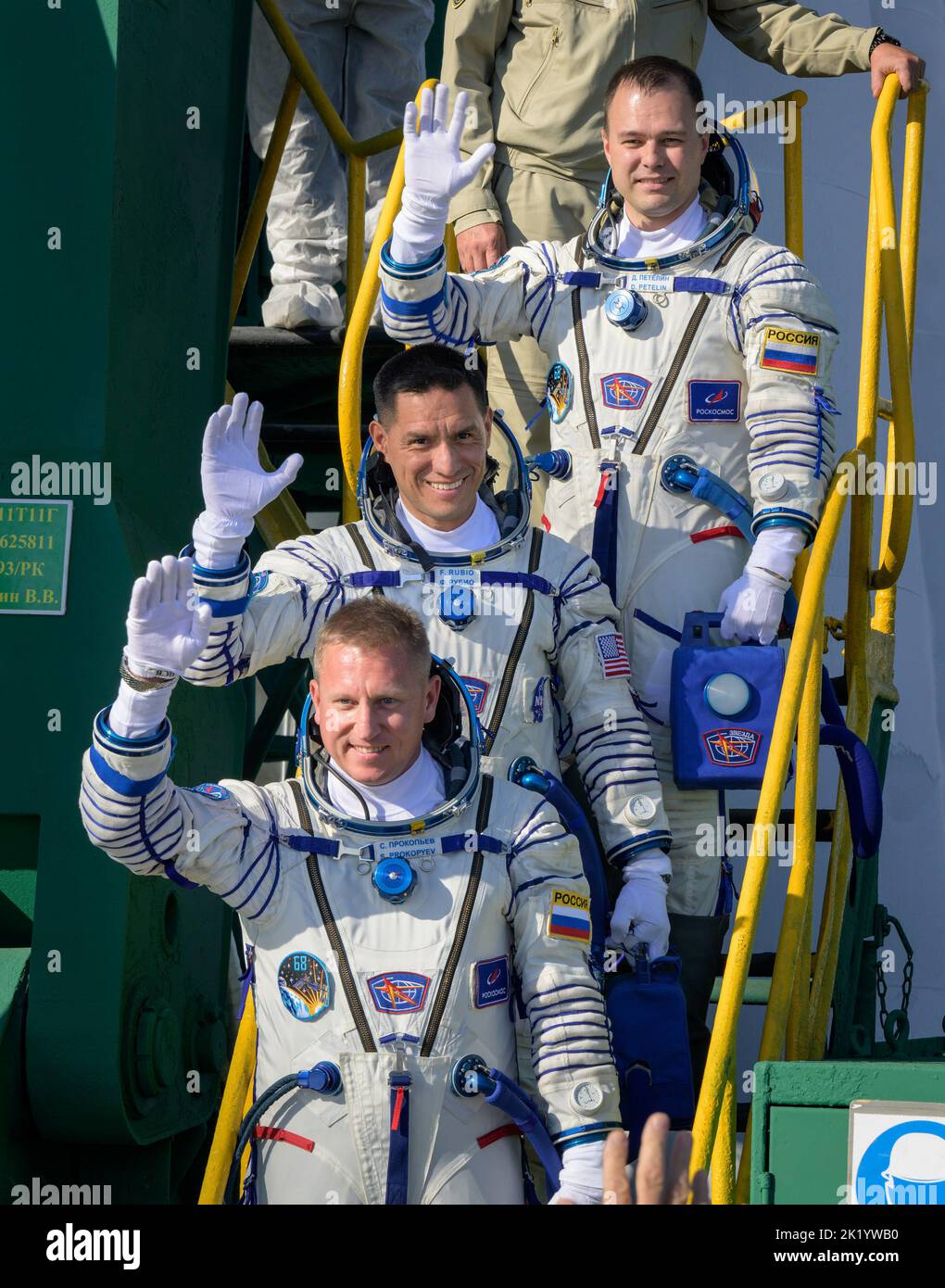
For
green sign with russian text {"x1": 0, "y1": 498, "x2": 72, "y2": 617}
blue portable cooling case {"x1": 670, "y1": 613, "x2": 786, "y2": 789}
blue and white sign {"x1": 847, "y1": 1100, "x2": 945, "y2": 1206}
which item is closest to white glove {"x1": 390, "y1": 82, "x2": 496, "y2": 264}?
green sign with russian text {"x1": 0, "y1": 498, "x2": 72, "y2": 617}

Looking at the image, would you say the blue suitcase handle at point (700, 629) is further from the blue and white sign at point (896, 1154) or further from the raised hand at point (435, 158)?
the blue and white sign at point (896, 1154)

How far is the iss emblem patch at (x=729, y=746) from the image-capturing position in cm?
409

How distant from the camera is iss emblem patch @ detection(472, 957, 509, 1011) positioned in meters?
3.36

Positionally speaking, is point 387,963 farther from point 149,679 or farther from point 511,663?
point 511,663

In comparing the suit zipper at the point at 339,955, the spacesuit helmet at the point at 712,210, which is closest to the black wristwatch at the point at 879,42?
the spacesuit helmet at the point at 712,210

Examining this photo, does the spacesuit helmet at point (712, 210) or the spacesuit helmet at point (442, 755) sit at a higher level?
the spacesuit helmet at point (712, 210)

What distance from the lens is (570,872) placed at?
3.43m

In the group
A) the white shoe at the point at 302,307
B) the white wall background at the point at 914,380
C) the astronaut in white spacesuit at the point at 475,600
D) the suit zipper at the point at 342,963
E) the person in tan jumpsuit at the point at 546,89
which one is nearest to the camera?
the suit zipper at the point at 342,963

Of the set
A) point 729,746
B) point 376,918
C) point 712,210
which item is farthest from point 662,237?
point 376,918

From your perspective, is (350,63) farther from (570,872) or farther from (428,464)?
(570,872)

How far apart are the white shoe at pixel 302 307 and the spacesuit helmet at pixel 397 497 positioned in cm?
162

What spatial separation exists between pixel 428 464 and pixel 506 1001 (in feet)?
3.82
